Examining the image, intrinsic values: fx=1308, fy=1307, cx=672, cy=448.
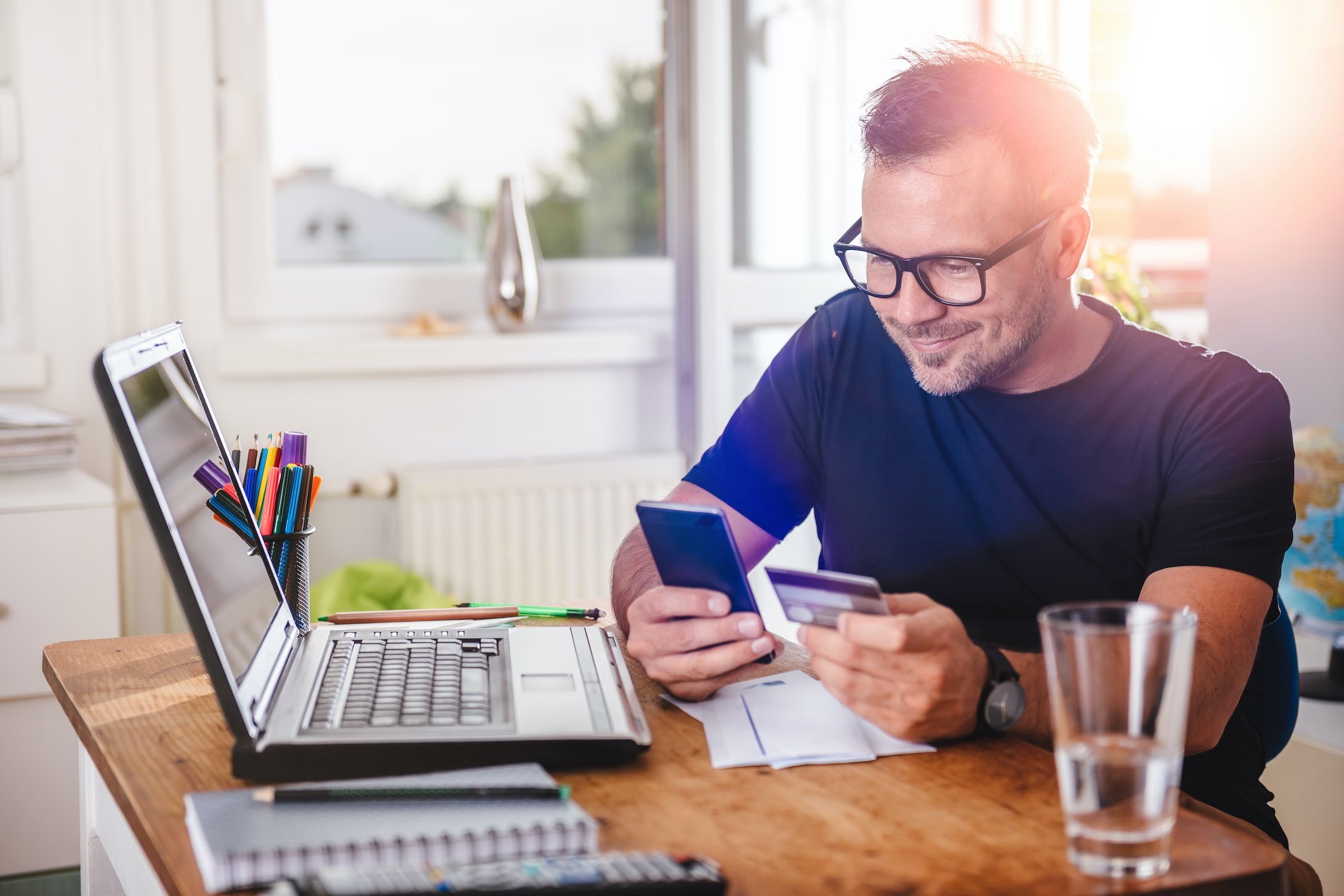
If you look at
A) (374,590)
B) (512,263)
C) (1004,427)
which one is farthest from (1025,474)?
(512,263)

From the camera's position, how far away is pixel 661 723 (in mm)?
1012

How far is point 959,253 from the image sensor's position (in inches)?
51.6

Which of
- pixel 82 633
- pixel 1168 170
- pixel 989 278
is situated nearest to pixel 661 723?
pixel 989 278

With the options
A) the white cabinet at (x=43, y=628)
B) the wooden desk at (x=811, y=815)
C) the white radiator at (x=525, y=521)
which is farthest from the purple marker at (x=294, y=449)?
the white radiator at (x=525, y=521)

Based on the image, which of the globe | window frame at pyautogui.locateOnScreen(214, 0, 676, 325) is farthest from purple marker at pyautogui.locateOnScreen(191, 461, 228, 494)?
window frame at pyautogui.locateOnScreen(214, 0, 676, 325)

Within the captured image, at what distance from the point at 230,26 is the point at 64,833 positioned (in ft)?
5.05

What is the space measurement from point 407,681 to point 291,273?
6.35 ft

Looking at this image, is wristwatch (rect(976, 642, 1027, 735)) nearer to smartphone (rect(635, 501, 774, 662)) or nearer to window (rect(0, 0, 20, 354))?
smartphone (rect(635, 501, 774, 662))

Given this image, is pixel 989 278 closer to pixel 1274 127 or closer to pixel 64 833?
pixel 1274 127

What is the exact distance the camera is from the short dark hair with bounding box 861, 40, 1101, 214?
51.8 inches

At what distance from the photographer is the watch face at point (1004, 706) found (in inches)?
37.8

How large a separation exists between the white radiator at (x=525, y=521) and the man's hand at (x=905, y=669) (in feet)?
5.86

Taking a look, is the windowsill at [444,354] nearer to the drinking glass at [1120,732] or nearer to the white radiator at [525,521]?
the white radiator at [525,521]

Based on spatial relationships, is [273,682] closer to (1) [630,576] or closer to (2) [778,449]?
(1) [630,576]
